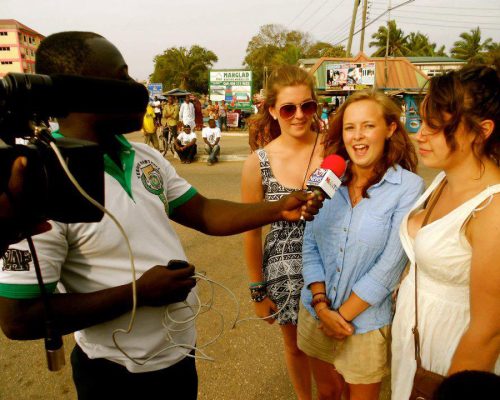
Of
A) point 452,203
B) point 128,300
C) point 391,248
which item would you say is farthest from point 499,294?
point 128,300

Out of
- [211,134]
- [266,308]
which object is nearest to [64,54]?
[266,308]

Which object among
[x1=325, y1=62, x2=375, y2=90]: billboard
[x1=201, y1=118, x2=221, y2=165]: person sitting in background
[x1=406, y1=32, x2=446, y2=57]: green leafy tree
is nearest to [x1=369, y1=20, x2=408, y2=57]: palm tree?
[x1=406, y1=32, x2=446, y2=57]: green leafy tree

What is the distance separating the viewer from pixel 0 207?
0.74 metres

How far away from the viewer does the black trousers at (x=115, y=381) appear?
4.58ft

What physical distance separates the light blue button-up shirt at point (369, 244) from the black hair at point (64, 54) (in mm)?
1273

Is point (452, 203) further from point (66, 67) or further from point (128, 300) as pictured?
point (66, 67)

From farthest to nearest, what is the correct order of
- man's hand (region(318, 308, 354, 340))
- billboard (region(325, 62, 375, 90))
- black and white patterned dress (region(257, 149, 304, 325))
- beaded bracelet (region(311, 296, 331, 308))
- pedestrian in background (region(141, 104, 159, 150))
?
billboard (region(325, 62, 375, 90)), pedestrian in background (region(141, 104, 159, 150)), black and white patterned dress (region(257, 149, 304, 325)), beaded bracelet (region(311, 296, 331, 308)), man's hand (region(318, 308, 354, 340))

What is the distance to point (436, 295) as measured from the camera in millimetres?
1502

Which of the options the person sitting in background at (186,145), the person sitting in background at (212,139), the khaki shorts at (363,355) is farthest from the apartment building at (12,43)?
the khaki shorts at (363,355)

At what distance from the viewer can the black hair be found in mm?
1190

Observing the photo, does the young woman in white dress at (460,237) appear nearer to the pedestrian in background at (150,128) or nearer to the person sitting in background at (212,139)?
the person sitting in background at (212,139)

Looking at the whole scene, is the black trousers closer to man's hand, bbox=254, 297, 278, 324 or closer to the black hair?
man's hand, bbox=254, 297, 278, 324

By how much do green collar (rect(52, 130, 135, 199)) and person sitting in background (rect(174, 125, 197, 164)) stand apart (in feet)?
32.5

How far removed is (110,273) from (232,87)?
20.1 meters
